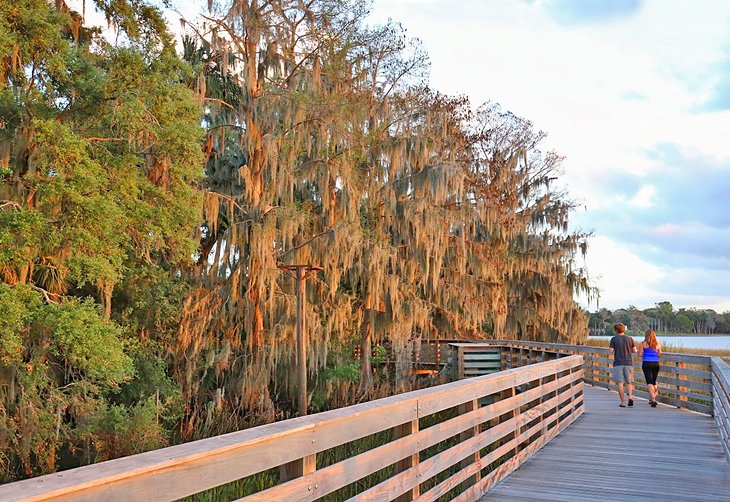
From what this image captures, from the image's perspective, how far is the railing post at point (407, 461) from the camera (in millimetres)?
3740

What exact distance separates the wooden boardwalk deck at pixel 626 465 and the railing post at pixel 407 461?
4.27 feet

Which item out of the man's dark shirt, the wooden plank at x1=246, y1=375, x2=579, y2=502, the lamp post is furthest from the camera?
the lamp post

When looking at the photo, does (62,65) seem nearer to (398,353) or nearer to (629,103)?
(629,103)

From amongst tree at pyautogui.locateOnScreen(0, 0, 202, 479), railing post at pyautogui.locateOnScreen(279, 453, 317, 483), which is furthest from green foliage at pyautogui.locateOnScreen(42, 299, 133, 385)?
railing post at pyautogui.locateOnScreen(279, 453, 317, 483)

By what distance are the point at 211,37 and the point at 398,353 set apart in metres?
10.2

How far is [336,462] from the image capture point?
377 centimetres

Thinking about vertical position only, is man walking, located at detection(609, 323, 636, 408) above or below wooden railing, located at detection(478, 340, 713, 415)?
above

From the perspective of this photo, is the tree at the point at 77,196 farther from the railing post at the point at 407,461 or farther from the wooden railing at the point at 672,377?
the wooden railing at the point at 672,377

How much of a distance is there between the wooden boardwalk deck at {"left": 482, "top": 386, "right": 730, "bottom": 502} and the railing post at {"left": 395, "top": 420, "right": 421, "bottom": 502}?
1302mm

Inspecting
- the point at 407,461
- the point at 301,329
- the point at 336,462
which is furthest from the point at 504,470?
the point at 301,329

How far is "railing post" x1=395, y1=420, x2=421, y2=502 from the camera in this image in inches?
147

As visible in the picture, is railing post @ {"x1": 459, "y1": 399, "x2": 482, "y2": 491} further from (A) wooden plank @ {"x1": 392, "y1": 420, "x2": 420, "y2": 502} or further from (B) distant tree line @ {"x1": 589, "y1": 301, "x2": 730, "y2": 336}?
(B) distant tree line @ {"x1": 589, "y1": 301, "x2": 730, "y2": 336}

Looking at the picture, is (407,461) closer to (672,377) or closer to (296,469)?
(296,469)

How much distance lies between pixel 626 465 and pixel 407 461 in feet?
11.2
